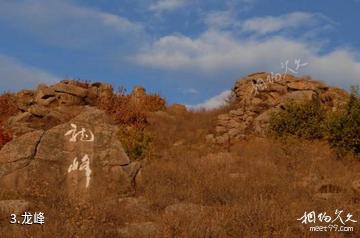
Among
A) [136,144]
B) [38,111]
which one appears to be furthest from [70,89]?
[136,144]

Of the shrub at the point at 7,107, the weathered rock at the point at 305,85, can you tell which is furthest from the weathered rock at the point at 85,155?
the weathered rock at the point at 305,85

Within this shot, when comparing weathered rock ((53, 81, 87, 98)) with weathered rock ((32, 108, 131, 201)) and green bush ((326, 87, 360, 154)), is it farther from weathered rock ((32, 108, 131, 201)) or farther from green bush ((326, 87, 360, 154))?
weathered rock ((32, 108, 131, 201))

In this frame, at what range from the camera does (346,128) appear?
1822 cm

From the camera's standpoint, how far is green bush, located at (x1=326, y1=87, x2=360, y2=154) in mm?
17812

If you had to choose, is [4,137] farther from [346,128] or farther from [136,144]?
[346,128]

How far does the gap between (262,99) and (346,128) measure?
25.9ft

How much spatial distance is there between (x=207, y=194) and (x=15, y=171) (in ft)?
14.7

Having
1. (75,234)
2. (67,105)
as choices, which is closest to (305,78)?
(67,105)

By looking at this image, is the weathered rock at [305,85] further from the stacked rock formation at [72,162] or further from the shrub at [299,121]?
the stacked rock formation at [72,162]

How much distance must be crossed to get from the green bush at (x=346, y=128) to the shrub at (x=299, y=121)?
1.12m

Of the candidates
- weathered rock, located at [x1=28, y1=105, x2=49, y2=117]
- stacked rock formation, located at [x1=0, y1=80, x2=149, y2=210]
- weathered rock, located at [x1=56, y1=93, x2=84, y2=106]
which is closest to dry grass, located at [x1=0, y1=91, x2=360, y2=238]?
stacked rock formation, located at [x1=0, y1=80, x2=149, y2=210]

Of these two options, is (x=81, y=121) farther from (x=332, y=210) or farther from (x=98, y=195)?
(x=332, y=210)

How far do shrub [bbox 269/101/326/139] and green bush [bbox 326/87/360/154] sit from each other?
3.66ft

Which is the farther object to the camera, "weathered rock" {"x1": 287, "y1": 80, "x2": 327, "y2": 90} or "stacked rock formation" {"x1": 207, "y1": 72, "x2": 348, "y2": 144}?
"weathered rock" {"x1": 287, "y1": 80, "x2": 327, "y2": 90}
